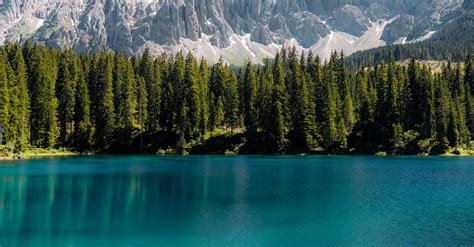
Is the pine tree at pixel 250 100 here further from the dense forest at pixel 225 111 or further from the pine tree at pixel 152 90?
the pine tree at pixel 152 90

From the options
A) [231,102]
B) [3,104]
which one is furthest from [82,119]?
[231,102]

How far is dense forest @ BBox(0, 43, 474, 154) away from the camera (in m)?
109

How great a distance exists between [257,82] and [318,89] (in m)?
17.8

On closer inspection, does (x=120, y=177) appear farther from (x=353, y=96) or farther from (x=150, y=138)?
(x=353, y=96)

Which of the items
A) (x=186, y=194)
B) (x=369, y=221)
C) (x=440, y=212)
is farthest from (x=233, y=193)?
(x=440, y=212)

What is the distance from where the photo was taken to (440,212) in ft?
124

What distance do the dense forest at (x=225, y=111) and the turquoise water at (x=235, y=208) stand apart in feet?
152

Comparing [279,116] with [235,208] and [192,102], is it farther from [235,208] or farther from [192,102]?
[235,208]

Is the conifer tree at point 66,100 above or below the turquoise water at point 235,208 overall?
above

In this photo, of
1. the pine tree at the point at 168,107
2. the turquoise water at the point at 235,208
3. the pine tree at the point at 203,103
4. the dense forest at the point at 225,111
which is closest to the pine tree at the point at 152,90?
the dense forest at the point at 225,111

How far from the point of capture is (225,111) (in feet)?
410

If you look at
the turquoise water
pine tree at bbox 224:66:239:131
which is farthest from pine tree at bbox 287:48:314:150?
the turquoise water

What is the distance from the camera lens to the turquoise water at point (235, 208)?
29938 mm

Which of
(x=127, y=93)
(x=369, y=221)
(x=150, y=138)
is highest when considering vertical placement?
(x=127, y=93)
